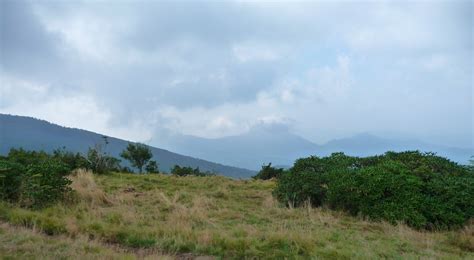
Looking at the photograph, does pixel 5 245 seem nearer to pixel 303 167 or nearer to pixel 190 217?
pixel 190 217

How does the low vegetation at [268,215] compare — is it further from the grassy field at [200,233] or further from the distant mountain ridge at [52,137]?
the distant mountain ridge at [52,137]

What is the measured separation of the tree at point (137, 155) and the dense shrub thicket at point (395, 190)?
78.3ft

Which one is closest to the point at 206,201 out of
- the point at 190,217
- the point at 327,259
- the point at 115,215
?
the point at 190,217

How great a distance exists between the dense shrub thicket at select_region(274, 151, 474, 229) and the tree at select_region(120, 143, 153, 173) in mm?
23857

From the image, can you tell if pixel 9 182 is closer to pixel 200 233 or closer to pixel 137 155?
pixel 200 233

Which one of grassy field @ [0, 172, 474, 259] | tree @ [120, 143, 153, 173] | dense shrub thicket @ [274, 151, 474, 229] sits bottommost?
grassy field @ [0, 172, 474, 259]

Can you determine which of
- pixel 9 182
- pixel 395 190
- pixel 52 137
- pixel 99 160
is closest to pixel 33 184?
pixel 9 182

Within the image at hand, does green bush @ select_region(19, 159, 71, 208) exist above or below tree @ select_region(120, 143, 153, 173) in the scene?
below

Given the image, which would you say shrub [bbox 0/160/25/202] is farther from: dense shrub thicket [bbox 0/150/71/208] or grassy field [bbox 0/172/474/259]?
grassy field [bbox 0/172/474/259]

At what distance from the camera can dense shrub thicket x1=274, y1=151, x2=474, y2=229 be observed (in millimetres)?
10727

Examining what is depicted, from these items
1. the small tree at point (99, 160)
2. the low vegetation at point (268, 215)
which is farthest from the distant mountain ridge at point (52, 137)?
the low vegetation at point (268, 215)

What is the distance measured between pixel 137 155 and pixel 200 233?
28.4 meters

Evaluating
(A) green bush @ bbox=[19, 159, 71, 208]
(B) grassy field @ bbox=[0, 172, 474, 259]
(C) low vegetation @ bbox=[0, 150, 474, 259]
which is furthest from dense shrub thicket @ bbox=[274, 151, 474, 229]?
(A) green bush @ bbox=[19, 159, 71, 208]

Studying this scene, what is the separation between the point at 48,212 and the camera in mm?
9867
